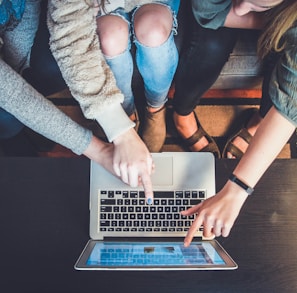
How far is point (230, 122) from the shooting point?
4.68ft

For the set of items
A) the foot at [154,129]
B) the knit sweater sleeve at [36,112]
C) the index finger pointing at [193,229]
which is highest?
the knit sweater sleeve at [36,112]

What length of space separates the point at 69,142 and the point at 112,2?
36cm

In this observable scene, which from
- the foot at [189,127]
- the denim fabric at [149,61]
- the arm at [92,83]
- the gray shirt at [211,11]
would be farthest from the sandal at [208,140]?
the arm at [92,83]

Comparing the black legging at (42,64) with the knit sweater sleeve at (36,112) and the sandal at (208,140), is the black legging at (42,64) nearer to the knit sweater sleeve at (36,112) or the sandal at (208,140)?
the knit sweater sleeve at (36,112)

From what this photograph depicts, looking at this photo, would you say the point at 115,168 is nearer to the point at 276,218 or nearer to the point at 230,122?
the point at 276,218

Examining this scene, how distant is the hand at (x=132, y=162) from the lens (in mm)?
821

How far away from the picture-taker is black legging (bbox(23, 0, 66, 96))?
40.6 inches

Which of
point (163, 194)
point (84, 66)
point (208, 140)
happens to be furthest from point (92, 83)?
point (208, 140)

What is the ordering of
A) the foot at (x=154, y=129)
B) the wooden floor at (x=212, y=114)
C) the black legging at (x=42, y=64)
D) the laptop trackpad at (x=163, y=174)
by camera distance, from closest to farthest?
1. the laptop trackpad at (x=163, y=174)
2. the black legging at (x=42, y=64)
3. the foot at (x=154, y=129)
4. the wooden floor at (x=212, y=114)

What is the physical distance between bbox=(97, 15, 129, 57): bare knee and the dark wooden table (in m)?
0.27

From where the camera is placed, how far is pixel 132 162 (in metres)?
0.82

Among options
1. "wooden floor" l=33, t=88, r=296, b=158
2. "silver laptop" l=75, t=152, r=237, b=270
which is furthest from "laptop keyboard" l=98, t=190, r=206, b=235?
"wooden floor" l=33, t=88, r=296, b=158

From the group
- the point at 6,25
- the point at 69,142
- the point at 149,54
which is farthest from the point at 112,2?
the point at 69,142

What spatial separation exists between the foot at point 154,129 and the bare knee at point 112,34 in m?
0.35
